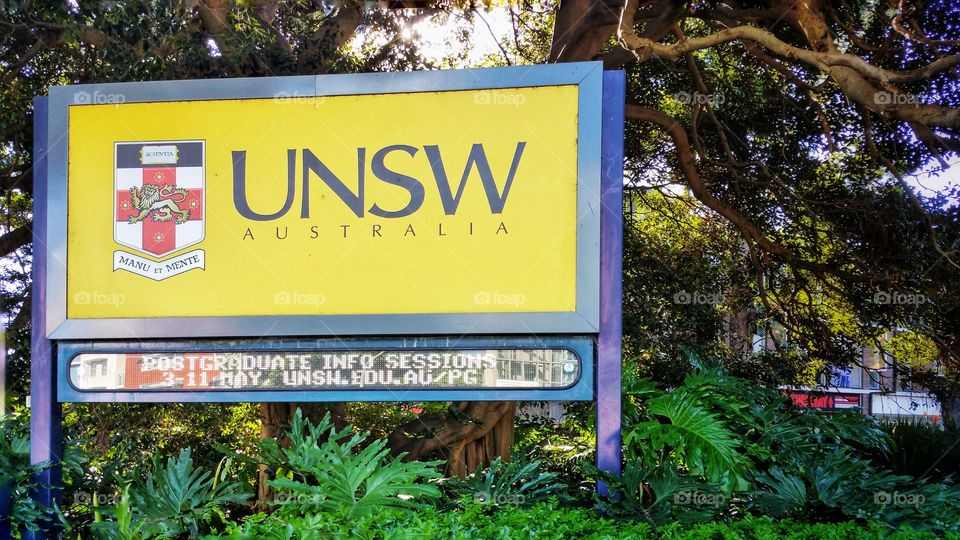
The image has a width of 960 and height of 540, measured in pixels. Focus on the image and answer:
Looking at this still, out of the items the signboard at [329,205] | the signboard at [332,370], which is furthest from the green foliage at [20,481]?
the signboard at [329,205]

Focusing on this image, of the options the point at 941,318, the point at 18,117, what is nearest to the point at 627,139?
the point at 941,318

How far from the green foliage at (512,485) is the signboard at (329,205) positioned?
0.99 meters

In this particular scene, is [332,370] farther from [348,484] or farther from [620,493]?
[620,493]

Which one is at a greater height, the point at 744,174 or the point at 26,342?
the point at 744,174

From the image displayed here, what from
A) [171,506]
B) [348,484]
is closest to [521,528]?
[348,484]

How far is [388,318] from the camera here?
5.20 metres

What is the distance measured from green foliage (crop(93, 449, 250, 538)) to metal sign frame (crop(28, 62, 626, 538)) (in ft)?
2.02

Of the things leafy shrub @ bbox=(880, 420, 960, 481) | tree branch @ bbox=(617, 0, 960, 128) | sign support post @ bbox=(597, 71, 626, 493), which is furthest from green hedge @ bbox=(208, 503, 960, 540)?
tree branch @ bbox=(617, 0, 960, 128)

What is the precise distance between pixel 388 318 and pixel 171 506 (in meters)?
1.78

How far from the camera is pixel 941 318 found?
923 cm

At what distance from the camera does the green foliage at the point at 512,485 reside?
5105mm

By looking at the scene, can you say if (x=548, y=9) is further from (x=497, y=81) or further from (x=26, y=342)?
(x=26, y=342)

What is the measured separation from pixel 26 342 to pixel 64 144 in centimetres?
384

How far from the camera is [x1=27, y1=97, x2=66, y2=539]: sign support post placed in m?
5.37
